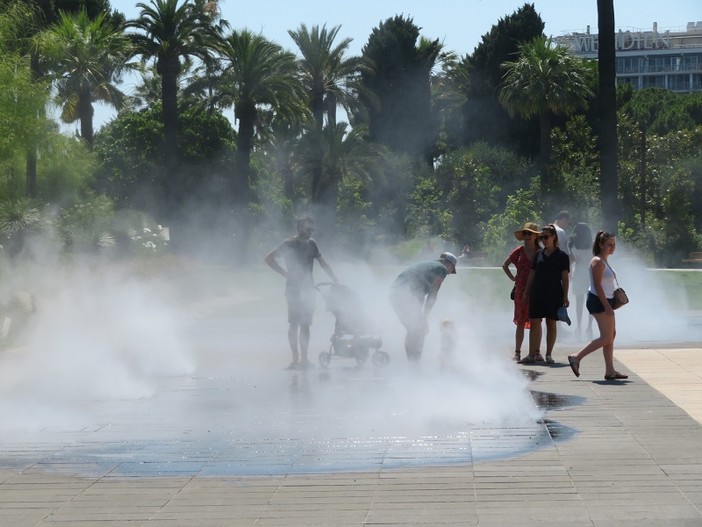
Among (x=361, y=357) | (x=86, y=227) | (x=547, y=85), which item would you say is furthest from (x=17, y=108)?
(x=547, y=85)

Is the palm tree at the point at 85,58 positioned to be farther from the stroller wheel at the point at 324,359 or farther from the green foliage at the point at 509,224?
the stroller wheel at the point at 324,359

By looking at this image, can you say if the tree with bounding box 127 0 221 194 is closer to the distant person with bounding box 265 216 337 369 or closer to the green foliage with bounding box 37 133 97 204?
the green foliage with bounding box 37 133 97 204

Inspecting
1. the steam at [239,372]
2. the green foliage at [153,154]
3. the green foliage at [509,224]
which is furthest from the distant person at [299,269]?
the green foliage at [153,154]

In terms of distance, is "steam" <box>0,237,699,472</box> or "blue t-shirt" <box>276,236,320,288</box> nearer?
"steam" <box>0,237,699,472</box>

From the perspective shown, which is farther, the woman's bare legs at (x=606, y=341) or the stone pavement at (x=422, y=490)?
the woman's bare legs at (x=606, y=341)

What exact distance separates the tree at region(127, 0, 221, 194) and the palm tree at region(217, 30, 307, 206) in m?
2.08

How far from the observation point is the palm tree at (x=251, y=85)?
45.2m

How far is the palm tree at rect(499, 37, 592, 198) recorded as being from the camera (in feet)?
155

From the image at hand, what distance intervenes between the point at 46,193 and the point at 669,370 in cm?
2586

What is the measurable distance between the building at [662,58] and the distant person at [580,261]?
14587 cm

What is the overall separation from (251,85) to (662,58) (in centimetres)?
12763

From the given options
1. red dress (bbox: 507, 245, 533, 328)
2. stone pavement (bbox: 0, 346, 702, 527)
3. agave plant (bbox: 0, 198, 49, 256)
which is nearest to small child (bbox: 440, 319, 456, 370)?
red dress (bbox: 507, 245, 533, 328)

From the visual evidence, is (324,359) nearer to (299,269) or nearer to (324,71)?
(299,269)

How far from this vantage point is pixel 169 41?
138ft
